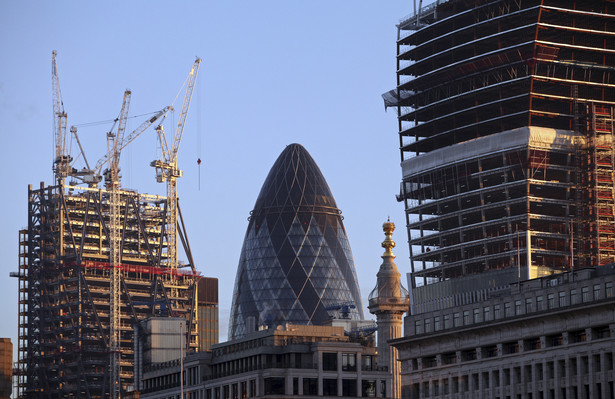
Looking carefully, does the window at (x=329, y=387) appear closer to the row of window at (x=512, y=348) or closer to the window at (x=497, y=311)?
the row of window at (x=512, y=348)

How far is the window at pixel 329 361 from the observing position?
197 metres

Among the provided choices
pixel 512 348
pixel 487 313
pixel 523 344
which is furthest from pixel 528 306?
pixel 487 313

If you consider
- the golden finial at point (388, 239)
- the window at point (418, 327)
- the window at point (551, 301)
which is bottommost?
the window at point (418, 327)

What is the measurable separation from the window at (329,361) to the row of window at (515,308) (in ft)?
128

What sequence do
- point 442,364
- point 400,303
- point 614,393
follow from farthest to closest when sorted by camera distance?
1. point 400,303
2. point 442,364
3. point 614,393

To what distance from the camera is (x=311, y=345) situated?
198000mm

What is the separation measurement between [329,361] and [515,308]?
5711cm

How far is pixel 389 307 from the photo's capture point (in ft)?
568

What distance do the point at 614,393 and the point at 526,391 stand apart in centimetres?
1208

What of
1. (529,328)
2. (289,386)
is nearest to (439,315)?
(529,328)

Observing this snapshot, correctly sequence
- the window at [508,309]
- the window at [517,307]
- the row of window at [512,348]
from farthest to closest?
the window at [508,309] → the window at [517,307] → the row of window at [512,348]

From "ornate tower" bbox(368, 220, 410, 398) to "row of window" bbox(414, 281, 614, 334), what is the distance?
1306cm

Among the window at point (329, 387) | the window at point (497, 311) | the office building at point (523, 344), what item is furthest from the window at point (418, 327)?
the window at point (329, 387)

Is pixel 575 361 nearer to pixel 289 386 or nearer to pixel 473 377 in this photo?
pixel 473 377
